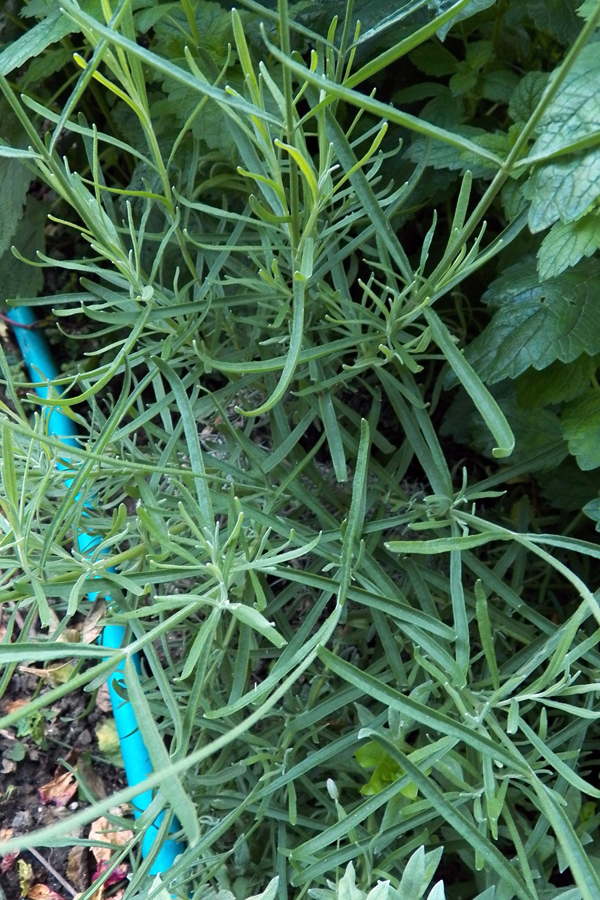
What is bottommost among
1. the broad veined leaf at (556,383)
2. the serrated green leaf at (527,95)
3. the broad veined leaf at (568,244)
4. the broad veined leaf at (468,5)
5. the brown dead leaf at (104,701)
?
the brown dead leaf at (104,701)

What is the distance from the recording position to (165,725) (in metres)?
0.67

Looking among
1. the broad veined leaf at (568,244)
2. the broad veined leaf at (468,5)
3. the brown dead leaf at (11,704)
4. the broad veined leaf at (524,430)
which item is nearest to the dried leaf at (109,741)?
the brown dead leaf at (11,704)

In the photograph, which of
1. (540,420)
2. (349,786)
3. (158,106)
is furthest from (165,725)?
(158,106)

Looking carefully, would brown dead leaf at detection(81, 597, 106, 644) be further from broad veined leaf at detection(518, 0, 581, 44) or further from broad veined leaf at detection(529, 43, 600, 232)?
broad veined leaf at detection(518, 0, 581, 44)

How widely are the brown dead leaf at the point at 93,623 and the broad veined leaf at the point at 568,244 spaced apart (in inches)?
17.5

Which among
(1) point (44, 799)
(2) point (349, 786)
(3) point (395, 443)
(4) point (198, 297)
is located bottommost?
(1) point (44, 799)

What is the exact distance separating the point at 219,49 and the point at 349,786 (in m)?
0.73

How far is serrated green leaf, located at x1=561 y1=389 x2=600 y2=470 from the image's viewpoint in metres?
0.62

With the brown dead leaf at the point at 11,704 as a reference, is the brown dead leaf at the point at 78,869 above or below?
below

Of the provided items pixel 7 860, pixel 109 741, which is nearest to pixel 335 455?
pixel 109 741

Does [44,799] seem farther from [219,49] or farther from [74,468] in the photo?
[219,49]

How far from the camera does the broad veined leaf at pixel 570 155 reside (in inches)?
17.7

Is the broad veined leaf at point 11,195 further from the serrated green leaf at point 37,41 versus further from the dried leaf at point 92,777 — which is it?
the dried leaf at point 92,777

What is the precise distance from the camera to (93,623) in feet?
1.92
